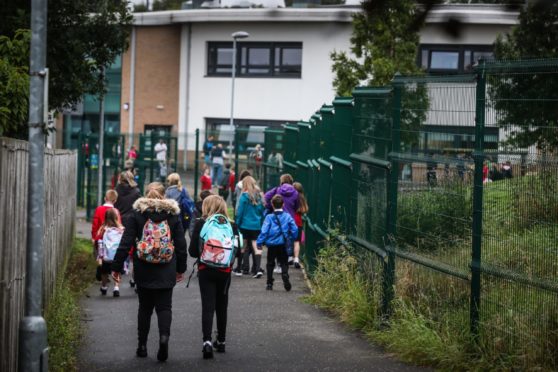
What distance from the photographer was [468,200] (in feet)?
28.3

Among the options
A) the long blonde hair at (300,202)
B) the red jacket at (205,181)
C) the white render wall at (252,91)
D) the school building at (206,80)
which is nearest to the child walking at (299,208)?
the long blonde hair at (300,202)

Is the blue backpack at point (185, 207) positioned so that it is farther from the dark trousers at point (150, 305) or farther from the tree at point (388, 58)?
the dark trousers at point (150, 305)

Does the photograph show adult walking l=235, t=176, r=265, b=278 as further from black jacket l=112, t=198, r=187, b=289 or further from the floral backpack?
the floral backpack

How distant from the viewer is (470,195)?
8.59 m

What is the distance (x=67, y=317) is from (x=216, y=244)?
8.28ft

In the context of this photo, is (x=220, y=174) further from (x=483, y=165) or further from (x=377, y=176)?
(x=483, y=165)

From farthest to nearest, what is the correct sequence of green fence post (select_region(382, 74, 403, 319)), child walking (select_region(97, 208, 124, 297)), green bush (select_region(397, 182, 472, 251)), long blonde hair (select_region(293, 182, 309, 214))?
long blonde hair (select_region(293, 182, 309, 214)), child walking (select_region(97, 208, 124, 297)), green fence post (select_region(382, 74, 403, 319)), green bush (select_region(397, 182, 472, 251))

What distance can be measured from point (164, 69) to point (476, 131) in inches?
1548

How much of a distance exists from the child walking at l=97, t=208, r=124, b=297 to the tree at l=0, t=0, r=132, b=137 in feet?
5.80

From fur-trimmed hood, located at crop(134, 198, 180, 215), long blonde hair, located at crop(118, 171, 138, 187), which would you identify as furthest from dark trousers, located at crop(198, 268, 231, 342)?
long blonde hair, located at crop(118, 171, 138, 187)

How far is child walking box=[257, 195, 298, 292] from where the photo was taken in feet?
48.6

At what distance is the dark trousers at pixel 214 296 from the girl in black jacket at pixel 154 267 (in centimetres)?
29

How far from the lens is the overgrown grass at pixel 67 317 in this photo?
9219 millimetres

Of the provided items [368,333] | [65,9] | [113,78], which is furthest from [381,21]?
[113,78]
